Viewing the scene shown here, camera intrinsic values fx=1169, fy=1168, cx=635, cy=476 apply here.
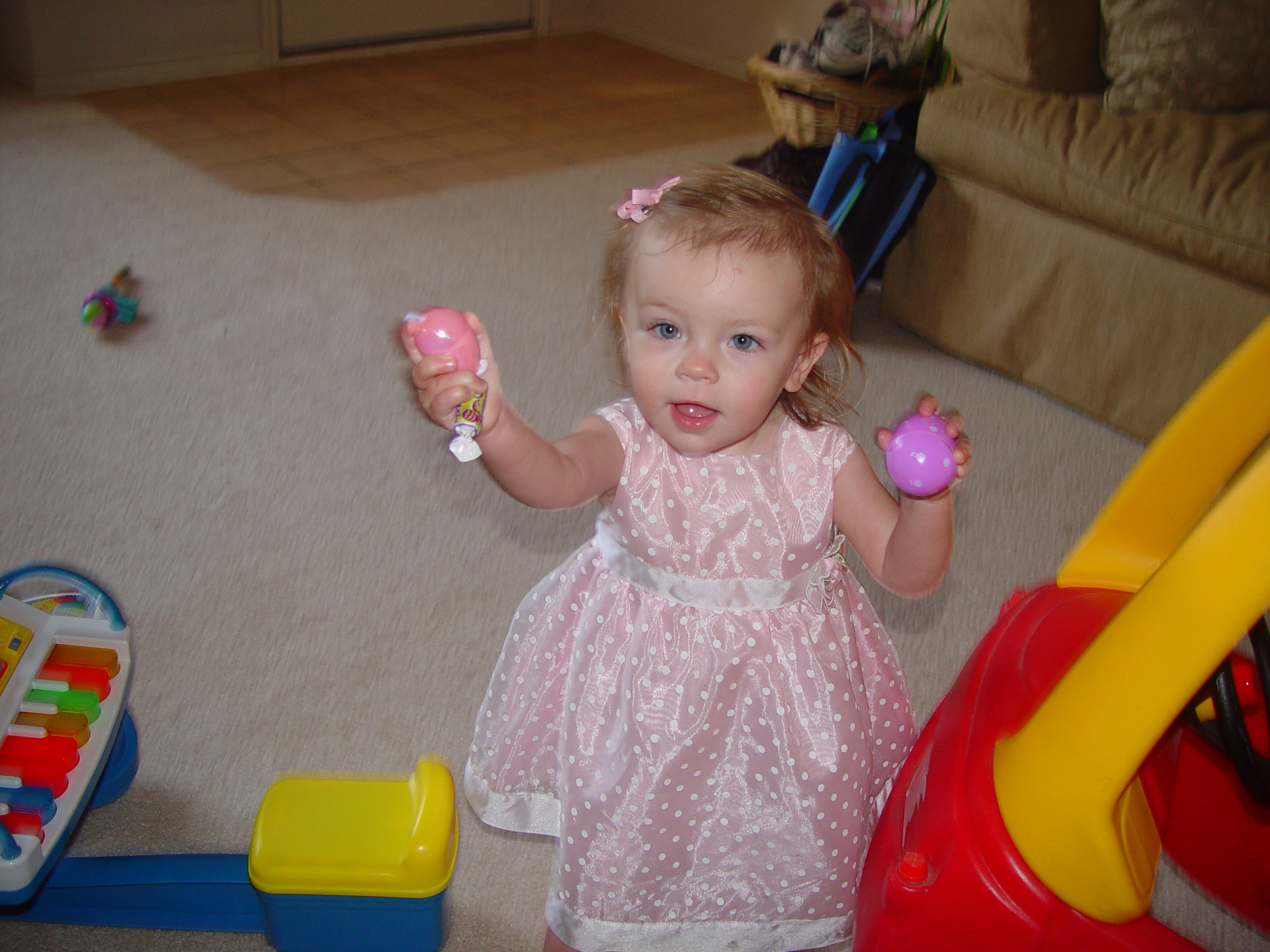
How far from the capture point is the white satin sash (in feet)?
2.98

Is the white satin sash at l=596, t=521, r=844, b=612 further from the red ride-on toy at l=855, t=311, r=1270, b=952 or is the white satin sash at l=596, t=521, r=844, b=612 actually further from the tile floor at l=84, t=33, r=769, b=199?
the tile floor at l=84, t=33, r=769, b=199

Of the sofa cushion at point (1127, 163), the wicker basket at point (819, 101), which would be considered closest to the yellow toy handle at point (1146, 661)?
the sofa cushion at point (1127, 163)

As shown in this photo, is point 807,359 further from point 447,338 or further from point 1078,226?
point 1078,226

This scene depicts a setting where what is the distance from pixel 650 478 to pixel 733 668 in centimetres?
16

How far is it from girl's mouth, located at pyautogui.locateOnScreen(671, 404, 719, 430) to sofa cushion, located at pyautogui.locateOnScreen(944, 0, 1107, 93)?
1.40 metres

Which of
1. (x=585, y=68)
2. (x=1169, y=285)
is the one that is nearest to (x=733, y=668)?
(x=1169, y=285)

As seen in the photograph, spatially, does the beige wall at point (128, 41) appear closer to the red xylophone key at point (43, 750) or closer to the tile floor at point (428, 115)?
the tile floor at point (428, 115)

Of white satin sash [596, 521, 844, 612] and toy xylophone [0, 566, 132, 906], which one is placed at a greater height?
white satin sash [596, 521, 844, 612]

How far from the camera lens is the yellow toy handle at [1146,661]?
59cm

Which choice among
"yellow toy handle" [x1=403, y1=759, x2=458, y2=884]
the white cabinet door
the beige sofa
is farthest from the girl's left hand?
the white cabinet door

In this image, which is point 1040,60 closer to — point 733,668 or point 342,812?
point 733,668

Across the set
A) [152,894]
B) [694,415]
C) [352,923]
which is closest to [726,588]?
[694,415]

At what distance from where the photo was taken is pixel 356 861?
35.0 inches

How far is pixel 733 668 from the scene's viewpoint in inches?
35.5
